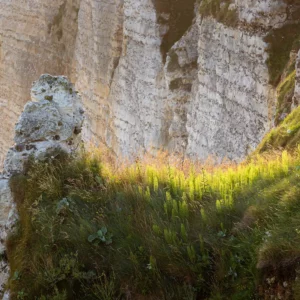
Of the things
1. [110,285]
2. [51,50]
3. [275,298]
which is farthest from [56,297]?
[51,50]

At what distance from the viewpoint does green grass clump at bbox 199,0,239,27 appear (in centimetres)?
1689

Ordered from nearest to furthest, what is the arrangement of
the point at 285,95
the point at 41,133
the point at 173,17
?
the point at 41,133
the point at 285,95
the point at 173,17

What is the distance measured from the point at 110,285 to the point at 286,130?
6369mm

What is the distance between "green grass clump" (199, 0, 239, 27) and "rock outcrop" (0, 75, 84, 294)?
9723 mm

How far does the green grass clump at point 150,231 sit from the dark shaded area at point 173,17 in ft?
48.8

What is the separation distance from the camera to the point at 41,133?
7.42 metres

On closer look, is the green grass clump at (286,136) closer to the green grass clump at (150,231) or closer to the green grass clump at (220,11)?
the green grass clump at (150,231)

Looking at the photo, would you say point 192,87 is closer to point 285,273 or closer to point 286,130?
point 286,130

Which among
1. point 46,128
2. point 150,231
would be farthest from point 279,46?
point 150,231

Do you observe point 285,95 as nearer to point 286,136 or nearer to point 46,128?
point 286,136

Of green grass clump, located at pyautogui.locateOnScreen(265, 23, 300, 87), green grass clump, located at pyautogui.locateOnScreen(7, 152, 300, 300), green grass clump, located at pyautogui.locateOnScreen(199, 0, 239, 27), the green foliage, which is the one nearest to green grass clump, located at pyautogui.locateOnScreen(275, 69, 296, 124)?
green grass clump, located at pyautogui.locateOnScreen(265, 23, 300, 87)

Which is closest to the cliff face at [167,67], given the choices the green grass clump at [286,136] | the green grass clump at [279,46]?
the green grass clump at [279,46]

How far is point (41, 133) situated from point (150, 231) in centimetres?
245

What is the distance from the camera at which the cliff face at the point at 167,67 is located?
16.0 m
